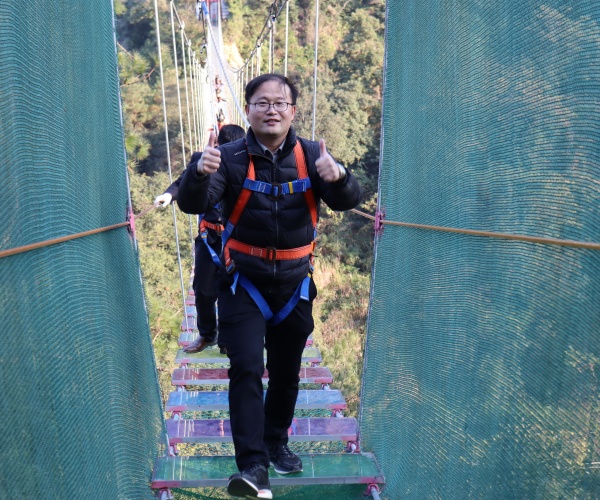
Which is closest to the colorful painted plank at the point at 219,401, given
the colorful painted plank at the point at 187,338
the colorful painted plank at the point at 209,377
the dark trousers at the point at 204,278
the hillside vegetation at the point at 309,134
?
the colorful painted plank at the point at 209,377

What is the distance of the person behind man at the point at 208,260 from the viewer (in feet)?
9.02

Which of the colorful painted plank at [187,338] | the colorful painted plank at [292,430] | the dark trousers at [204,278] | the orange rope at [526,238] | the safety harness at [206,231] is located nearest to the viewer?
the orange rope at [526,238]

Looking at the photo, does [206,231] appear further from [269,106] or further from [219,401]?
[269,106]

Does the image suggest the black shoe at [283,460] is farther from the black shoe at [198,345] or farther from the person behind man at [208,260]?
the black shoe at [198,345]

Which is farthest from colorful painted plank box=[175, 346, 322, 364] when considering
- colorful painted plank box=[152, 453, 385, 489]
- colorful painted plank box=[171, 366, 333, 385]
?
colorful painted plank box=[152, 453, 385, 489]

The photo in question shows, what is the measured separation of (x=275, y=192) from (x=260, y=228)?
3.7 inches

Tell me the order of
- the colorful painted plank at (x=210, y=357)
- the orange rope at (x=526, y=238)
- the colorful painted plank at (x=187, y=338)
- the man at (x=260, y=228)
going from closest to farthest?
the orange rope at (x=526, y=238)
the man at (x=260, y=228)
the colorful painted plank at (x=210, y=357)
the colorful painted plank at (x=187, y=338)

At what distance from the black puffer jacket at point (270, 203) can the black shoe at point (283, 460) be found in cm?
52

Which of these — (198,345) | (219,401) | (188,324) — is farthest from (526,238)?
(188,324)

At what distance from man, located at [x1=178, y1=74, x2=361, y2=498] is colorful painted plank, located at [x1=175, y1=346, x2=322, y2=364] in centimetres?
162

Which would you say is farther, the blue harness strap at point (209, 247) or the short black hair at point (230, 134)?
the blue harness strap at point (209, 247)

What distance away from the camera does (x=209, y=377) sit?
3082 mm

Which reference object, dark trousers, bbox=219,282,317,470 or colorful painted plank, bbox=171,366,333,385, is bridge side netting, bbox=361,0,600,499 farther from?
colorful painted plank, bbox=171,366,333,385

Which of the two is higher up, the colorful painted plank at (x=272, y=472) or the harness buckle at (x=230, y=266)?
the harness buckle at (x=230, y=266)
